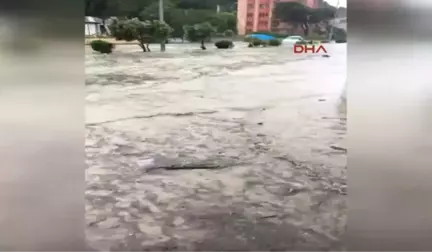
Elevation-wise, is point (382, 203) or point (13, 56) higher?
point (13, 56)

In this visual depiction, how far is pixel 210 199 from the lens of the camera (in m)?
1.03

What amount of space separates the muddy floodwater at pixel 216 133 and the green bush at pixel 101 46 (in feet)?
0.06

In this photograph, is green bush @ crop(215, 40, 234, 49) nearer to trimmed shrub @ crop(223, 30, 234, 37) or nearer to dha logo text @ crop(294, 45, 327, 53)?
trimmed shrub @ crop(223, 30, 234, 37)

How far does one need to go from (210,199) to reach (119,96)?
34 cm

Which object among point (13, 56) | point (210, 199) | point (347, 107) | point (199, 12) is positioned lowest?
point (210, 199)

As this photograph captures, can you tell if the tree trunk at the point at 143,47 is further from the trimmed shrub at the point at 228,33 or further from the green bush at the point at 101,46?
the trimmed shrub at the point at 228,33

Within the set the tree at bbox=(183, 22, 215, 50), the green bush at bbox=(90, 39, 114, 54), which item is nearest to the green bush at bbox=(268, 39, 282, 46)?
the tree at bbox=(183, 22, 215, 50)

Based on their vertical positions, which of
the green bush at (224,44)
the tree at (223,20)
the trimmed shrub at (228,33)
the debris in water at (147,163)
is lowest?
the debris in water at (147,163)

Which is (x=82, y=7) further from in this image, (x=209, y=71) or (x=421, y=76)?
(x=421, y=76)

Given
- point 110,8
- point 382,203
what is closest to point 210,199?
point 382,203

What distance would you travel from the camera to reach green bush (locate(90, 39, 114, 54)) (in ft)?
3.51

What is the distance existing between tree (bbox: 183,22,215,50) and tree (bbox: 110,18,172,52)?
4 cm

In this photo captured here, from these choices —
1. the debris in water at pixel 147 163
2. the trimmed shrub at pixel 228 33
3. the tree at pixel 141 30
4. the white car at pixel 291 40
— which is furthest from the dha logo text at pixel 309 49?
the debris in water at pixel 147 163

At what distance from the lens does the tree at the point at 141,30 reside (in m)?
1.06
